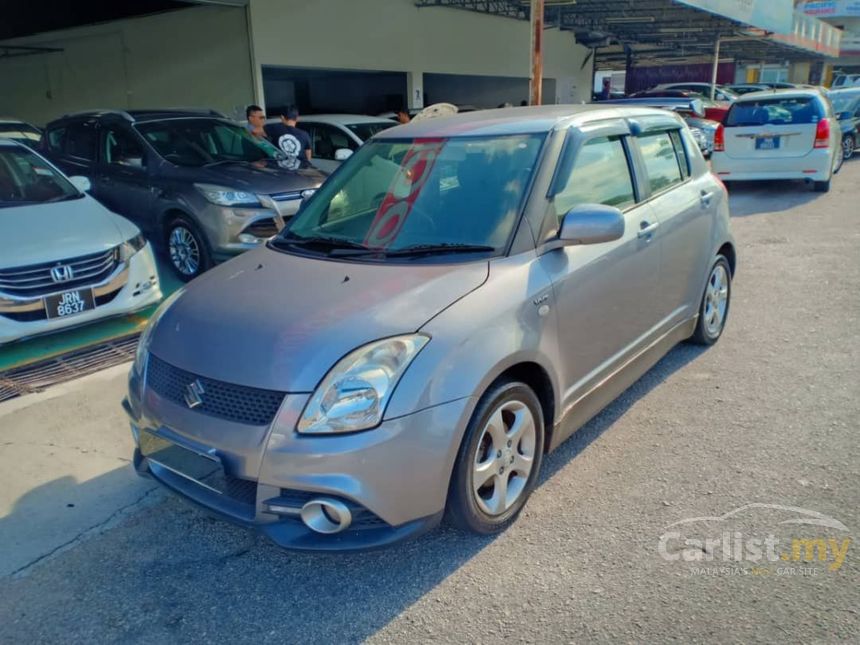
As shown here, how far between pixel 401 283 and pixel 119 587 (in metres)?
1.73

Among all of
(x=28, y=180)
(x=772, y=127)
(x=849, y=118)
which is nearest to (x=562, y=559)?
(x=28, y=180)

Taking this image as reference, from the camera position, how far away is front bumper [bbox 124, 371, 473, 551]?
98.3 inches

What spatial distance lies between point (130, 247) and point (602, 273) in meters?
3.95

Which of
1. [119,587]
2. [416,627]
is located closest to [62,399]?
[119,587]

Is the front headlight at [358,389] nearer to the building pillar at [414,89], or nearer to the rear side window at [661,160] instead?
the rear side window at [661,160]

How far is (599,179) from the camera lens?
12.5 feet

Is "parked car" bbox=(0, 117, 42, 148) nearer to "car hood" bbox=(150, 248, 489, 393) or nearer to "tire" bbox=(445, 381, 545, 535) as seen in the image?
"car hood" bbox=(150, 248, 489, 393)

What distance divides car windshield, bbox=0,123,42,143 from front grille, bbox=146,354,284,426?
993 centimetres

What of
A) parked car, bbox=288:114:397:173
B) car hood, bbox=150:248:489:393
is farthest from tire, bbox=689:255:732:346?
parked car, bbox=288:114:397:173

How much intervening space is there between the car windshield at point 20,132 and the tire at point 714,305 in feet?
34.2

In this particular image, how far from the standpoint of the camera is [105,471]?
379cm

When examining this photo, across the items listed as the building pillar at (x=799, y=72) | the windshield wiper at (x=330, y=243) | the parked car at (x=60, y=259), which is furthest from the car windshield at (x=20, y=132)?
the building pillar at (x=799, y=72)

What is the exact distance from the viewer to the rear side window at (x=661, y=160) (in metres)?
4.29

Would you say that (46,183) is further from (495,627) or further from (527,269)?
(495,627)
